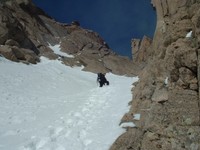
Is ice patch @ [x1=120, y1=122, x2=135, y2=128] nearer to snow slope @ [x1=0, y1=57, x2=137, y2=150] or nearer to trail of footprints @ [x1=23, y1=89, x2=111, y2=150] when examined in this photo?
snow slope @ [x1=0, y1=57, x2=137, y2=150]

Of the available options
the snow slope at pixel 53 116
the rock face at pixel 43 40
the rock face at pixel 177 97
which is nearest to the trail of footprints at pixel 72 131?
the snow slope at pixel 53 116

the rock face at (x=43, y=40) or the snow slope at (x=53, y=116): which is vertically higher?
the rock face at (x=43, y=40)

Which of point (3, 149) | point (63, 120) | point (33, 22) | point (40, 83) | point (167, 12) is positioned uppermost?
point (33, 22)

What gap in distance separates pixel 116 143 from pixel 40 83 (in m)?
23.4

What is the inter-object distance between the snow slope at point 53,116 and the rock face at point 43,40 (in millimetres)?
14197

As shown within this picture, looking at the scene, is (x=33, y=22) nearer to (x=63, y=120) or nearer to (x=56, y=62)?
(x=56, y=62)

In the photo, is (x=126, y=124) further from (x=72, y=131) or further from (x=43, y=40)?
(x=43, y=40)

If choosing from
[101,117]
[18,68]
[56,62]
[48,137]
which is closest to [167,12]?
[101,117]

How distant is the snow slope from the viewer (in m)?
14.7

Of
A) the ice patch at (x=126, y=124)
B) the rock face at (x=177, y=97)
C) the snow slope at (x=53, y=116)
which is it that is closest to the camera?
the rock face at (x=177, y=97)

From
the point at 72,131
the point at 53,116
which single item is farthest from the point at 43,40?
the point at 72,131

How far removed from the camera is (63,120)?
61.1 feet

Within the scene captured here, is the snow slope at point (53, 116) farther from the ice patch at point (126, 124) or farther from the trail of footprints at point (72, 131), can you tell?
the ice patch at point (126, 124)

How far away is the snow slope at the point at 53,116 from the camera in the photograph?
14703 mm
